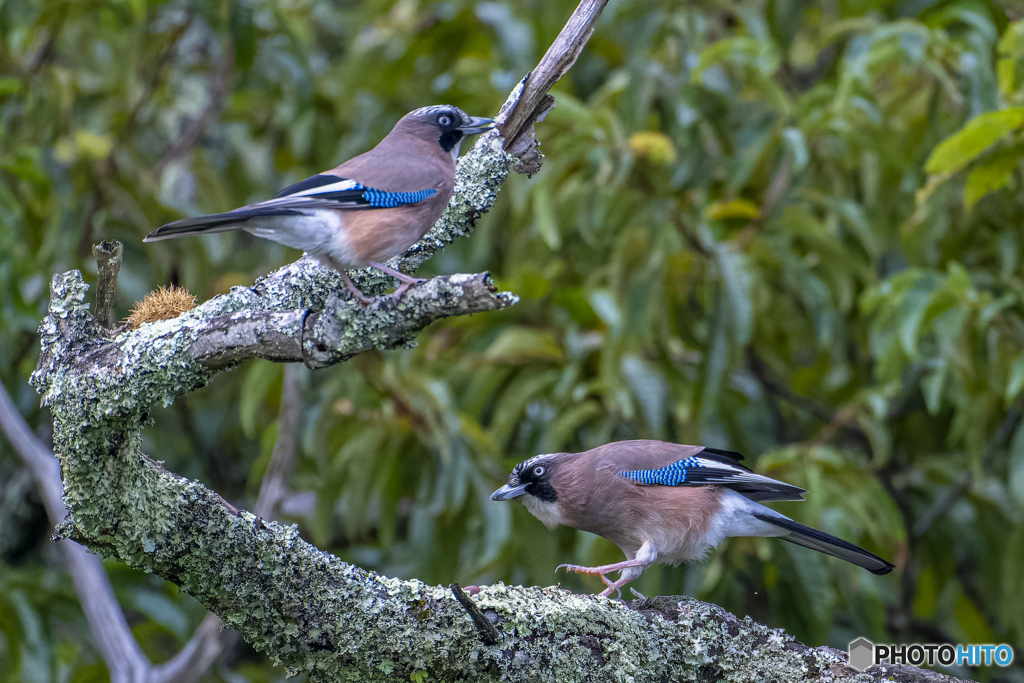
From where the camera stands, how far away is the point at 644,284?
616cm

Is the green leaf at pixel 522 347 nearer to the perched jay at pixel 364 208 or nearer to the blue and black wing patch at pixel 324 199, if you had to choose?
the perched jay at pixel 364 208

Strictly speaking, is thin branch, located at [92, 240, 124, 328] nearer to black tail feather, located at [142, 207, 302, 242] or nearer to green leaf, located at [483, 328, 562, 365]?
black tail feather, located at [142, 207, 302, 242]

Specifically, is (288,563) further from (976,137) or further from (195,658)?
(976,137)

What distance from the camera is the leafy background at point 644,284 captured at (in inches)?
232

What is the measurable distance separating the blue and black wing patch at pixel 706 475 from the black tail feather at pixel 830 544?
0.09 m

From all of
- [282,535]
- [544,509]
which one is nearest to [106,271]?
[282,535]

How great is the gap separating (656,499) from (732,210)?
Result: 405 centimetres

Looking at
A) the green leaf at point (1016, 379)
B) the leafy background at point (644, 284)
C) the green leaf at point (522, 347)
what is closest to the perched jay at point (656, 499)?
the leafy background at point (644, 284)

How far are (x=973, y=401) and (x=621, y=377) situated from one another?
7.81 ft

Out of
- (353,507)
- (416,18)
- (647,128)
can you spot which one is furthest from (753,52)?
(353,507)

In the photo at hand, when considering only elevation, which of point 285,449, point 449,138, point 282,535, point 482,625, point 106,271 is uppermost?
point 449,138

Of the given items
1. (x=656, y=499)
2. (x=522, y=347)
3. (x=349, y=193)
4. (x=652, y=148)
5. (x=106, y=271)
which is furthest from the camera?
(x=652, y=148)

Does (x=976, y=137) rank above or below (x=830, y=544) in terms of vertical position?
above

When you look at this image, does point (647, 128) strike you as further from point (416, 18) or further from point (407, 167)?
A: point (407, 167)
